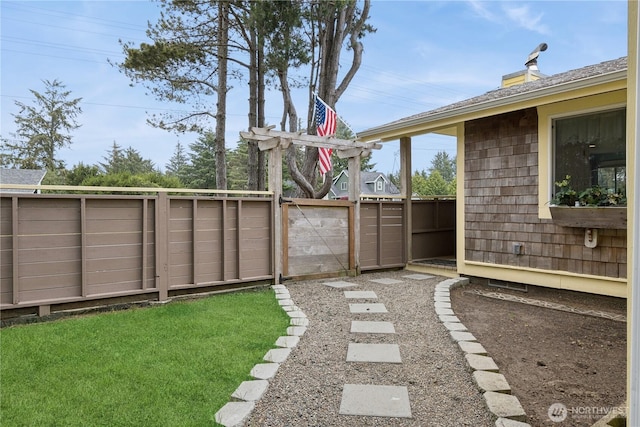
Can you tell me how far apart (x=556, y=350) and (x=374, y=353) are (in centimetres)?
149

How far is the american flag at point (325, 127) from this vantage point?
21.0ft

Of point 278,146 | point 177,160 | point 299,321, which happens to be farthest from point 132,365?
point 177,160

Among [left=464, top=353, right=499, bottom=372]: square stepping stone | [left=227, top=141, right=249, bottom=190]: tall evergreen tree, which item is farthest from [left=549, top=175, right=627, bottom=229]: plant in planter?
[left=227, top=141, right=249, bottom=190]: tall evergreen tree

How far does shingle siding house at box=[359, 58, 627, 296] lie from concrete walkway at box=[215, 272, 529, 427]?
1.82 m

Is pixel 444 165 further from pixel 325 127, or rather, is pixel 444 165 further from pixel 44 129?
pixel 325 127

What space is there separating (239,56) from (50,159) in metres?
18.5

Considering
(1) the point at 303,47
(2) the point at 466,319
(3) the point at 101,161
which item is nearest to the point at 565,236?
(2) the point at 466,319

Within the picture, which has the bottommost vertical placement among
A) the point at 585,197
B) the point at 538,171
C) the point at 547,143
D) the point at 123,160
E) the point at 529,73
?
the point at 585,197

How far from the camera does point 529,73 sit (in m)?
8.27

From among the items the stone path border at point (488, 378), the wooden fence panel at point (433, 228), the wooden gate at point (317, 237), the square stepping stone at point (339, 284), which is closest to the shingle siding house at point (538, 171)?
the wooden fence panel at point (433, 228)

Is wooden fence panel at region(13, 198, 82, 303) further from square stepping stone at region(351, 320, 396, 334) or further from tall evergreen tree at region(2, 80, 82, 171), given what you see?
tall evergreen tree at region(2, 80, 82, 171)

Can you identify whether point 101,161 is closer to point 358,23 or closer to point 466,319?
point 358,23

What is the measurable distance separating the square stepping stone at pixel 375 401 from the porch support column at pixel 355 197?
403 cm

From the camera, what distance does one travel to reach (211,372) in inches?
95.6
